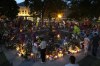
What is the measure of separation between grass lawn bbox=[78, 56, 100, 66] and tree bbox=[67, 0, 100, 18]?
1234 inches

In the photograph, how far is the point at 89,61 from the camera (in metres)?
19.0

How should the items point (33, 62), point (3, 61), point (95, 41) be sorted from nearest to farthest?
1. point (33, 62)
2. point (95, 41)
3. point (3, 61)

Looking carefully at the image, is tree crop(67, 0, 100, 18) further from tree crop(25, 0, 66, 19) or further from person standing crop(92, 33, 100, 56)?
person standing crop(92, 33, 100, 56)

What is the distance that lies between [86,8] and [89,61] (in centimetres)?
3427

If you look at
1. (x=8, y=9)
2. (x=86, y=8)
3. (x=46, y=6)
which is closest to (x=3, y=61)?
(x=86, y=8)

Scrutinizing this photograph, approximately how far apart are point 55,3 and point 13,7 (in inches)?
355

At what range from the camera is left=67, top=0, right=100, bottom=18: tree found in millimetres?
51031

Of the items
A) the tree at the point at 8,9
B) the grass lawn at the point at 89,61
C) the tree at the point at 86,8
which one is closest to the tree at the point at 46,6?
the tree at the point at 86,8

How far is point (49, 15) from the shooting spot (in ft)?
191

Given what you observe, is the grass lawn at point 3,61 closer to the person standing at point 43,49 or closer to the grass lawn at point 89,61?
the person standing at point 43,49

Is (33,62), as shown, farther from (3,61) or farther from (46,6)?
(46,6)

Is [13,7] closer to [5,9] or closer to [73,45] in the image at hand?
[5,9]

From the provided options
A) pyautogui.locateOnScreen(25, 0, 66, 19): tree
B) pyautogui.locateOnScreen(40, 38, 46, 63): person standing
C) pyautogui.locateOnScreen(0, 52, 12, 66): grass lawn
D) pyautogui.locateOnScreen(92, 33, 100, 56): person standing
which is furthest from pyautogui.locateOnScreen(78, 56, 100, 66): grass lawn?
pyautogui.locateOnScreen(25, 0, 66, 19): tree

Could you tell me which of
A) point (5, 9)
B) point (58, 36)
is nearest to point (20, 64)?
point (58, 36)
